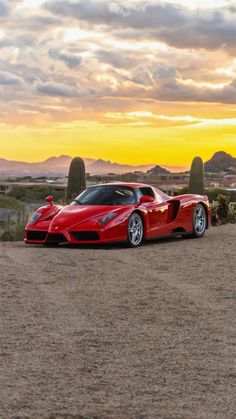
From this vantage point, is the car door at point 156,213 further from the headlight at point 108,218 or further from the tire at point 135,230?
the headlight at point 108,218

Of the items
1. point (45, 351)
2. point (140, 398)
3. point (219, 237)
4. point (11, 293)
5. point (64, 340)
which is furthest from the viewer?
point (219, 237)

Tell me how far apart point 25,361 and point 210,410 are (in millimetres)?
1802

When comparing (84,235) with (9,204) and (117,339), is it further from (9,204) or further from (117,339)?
(9,204)

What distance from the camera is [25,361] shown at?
246 inches

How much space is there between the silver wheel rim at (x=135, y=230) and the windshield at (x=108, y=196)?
14.8 inches

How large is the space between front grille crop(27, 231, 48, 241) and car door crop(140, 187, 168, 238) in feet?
7.11

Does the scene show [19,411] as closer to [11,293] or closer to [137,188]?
[11,293]

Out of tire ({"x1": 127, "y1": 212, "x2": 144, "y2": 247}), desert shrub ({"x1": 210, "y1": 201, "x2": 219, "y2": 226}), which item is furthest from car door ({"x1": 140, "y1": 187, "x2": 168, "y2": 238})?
desert shrub ({"x1": 210, "y1": 201, "x2": 219, "y2": 226})

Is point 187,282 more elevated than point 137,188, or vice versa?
point 137,188

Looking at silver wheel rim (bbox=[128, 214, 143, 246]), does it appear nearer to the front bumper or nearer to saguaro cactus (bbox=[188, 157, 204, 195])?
the front bumper

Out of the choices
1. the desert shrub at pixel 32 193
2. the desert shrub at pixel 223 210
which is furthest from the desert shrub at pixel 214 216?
the desert shrub at pixel 32 193

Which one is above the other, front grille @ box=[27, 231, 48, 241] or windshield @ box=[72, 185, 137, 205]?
windshield @ box=[72, 185, 137, 205]

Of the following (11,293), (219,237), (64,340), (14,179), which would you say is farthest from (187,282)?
(14,179)

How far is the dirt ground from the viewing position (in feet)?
17.0
